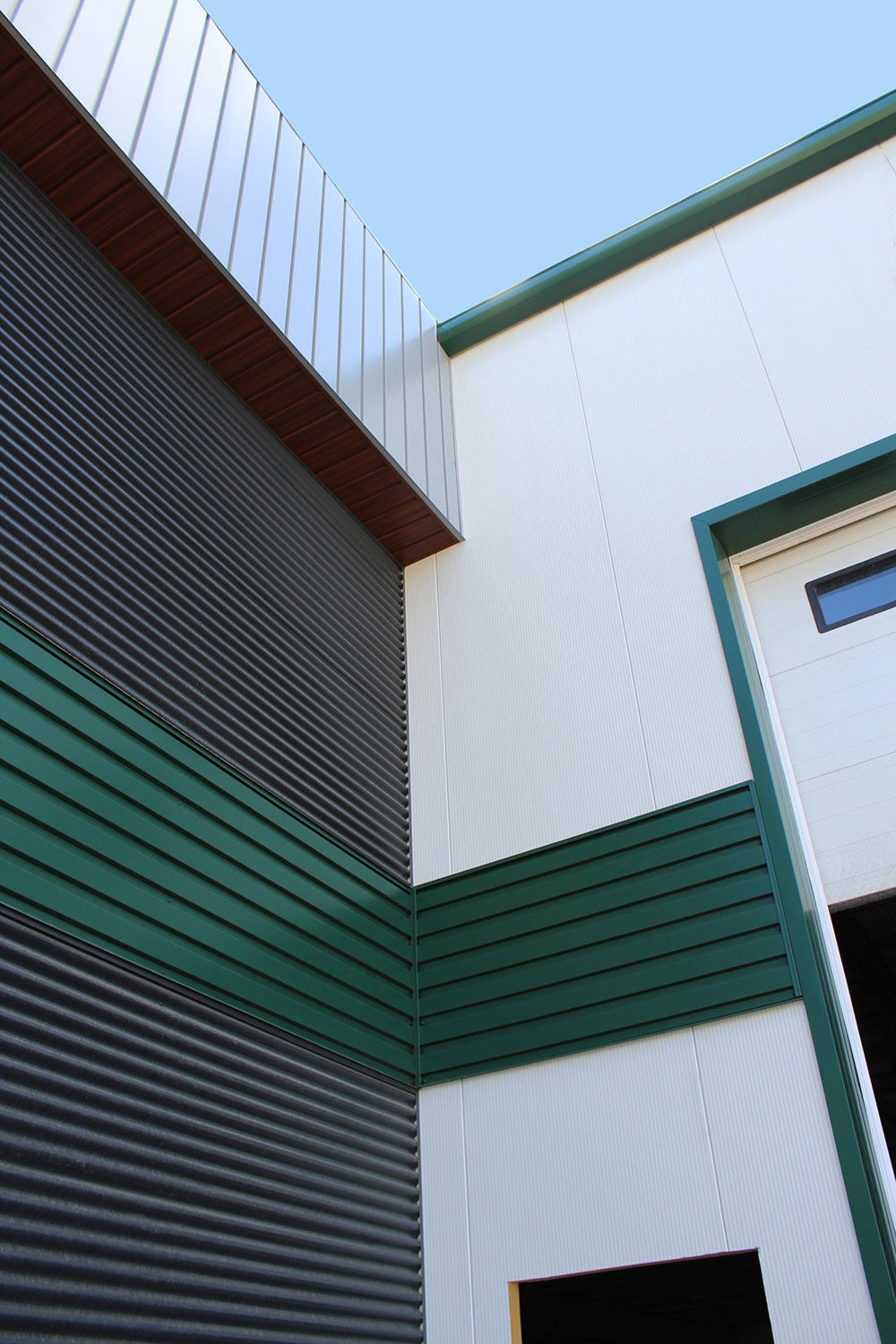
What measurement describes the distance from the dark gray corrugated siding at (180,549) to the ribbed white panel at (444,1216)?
4.51 ft

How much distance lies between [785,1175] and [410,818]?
117 inches

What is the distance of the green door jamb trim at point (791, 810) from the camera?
421 centimetres

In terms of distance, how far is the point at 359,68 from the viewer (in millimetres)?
8219

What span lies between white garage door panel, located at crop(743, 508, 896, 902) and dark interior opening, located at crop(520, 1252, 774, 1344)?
3.65 metres

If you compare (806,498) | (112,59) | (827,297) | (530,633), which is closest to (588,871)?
(530,633)

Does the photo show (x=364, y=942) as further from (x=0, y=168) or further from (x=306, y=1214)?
(x=0, y=168)

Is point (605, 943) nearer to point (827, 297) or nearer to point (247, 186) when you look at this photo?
point (827, 297)

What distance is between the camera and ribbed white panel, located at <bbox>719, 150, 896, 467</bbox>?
6176 mm

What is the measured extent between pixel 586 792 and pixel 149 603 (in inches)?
105

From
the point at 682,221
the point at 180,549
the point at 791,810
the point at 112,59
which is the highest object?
Answer: the point at 682,221

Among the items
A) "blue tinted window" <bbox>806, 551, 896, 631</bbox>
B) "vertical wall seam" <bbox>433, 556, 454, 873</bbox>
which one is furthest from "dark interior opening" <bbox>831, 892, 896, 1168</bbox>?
"vertical wall seam" <bbox>433, 556, 454, 873</bbox>

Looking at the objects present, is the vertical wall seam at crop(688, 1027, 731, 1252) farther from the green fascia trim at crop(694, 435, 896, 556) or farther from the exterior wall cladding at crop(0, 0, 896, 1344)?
the green fascia trim at crop(694, 435, 896, 556)

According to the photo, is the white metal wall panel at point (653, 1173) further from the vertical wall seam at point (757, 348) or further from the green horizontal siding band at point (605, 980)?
the vertical wall seam at point (757, 348)

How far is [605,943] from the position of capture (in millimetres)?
5410
